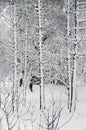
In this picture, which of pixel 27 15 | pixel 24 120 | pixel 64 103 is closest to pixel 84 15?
pixel 27 15

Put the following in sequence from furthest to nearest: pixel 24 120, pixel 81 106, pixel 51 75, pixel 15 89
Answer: pixel 51 75
pixel 81 106
pixel 15 89
pixel 24 120

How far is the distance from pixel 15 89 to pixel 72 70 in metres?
3.84

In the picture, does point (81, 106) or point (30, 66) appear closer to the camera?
point (81, 106)

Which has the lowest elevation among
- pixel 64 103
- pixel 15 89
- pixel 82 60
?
pixel 64 103

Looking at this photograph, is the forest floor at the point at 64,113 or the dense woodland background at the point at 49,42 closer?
the forest floor at the point at 64,113

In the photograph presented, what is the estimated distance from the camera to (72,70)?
21.2 meters

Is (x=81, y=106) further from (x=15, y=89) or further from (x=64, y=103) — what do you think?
(x=15, y=89)

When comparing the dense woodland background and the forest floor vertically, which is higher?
the dense woodland background

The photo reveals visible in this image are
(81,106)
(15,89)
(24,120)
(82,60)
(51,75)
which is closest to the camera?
(24,120)

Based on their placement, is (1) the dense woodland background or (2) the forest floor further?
(1) the dense woodland background

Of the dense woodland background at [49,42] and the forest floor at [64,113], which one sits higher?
the dense woodland background at [49,42]

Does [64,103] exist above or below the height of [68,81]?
below

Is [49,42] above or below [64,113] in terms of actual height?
above

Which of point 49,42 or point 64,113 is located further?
point 49,42
